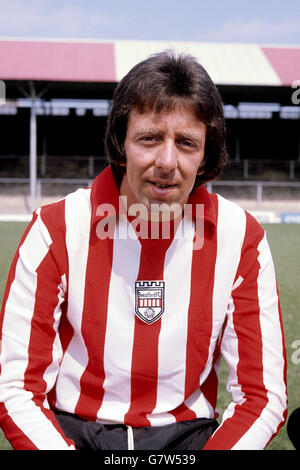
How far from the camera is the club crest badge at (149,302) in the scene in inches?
56.1

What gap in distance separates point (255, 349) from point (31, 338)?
0.61 meters

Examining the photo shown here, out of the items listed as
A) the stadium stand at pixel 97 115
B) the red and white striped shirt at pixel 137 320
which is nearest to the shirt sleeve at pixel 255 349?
the red and white striped shirt at pixel 137 320

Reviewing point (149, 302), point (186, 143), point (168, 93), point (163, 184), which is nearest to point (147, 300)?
point (149, 302)

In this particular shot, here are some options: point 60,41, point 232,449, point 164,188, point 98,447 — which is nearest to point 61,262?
point 164,188

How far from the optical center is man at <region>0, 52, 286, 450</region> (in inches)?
53.4

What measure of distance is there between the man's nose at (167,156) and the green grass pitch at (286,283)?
177cm

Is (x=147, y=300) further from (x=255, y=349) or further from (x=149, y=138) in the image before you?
(x=149, y=138)

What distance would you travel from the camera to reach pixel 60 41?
19.0 metres

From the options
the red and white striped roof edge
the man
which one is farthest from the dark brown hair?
the red and white striped roof edge

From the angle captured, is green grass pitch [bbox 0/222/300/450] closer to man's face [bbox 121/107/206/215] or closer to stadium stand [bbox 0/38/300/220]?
man's face [bbox 121/107/206/215]

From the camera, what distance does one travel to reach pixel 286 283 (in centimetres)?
630

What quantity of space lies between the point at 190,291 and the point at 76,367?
388 mm

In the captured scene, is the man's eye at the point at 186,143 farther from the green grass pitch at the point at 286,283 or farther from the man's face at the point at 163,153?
the green grass pitch at the point at 286,283

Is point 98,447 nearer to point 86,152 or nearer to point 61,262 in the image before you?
point 61,262
